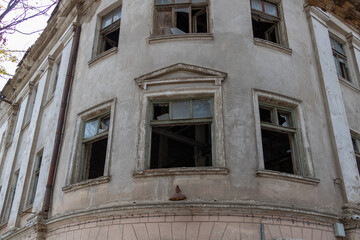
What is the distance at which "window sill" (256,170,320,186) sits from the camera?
7820 millimetres

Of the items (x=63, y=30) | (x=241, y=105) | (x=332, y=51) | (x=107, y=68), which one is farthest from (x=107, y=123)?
(x=332, y=51)

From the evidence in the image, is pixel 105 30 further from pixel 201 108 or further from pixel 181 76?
pixel 201 108

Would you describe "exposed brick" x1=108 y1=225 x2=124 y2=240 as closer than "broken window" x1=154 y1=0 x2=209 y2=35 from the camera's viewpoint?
Yes

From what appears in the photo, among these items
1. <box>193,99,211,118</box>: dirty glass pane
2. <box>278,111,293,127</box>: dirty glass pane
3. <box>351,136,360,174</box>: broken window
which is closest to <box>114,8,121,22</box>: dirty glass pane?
<box>193,99,211,118</box>: dirty glass pane

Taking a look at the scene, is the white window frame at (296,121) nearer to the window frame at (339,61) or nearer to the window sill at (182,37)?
the window sill at (182,37)

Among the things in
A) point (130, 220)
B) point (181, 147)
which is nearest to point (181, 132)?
point (181, 147)

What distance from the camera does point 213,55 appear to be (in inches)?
367

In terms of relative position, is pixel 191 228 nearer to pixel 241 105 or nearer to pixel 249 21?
pixel 241 105

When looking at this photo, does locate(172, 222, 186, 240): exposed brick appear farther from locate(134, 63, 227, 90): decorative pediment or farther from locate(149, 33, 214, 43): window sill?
locate(149, 33, 214, 43): window sill

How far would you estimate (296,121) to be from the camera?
9.05 m

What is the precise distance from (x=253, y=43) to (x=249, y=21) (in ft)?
2.60

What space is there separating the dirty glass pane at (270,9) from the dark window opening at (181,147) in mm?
3807

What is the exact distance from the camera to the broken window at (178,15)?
10250 mm

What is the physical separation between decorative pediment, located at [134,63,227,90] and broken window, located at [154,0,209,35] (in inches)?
59.2
